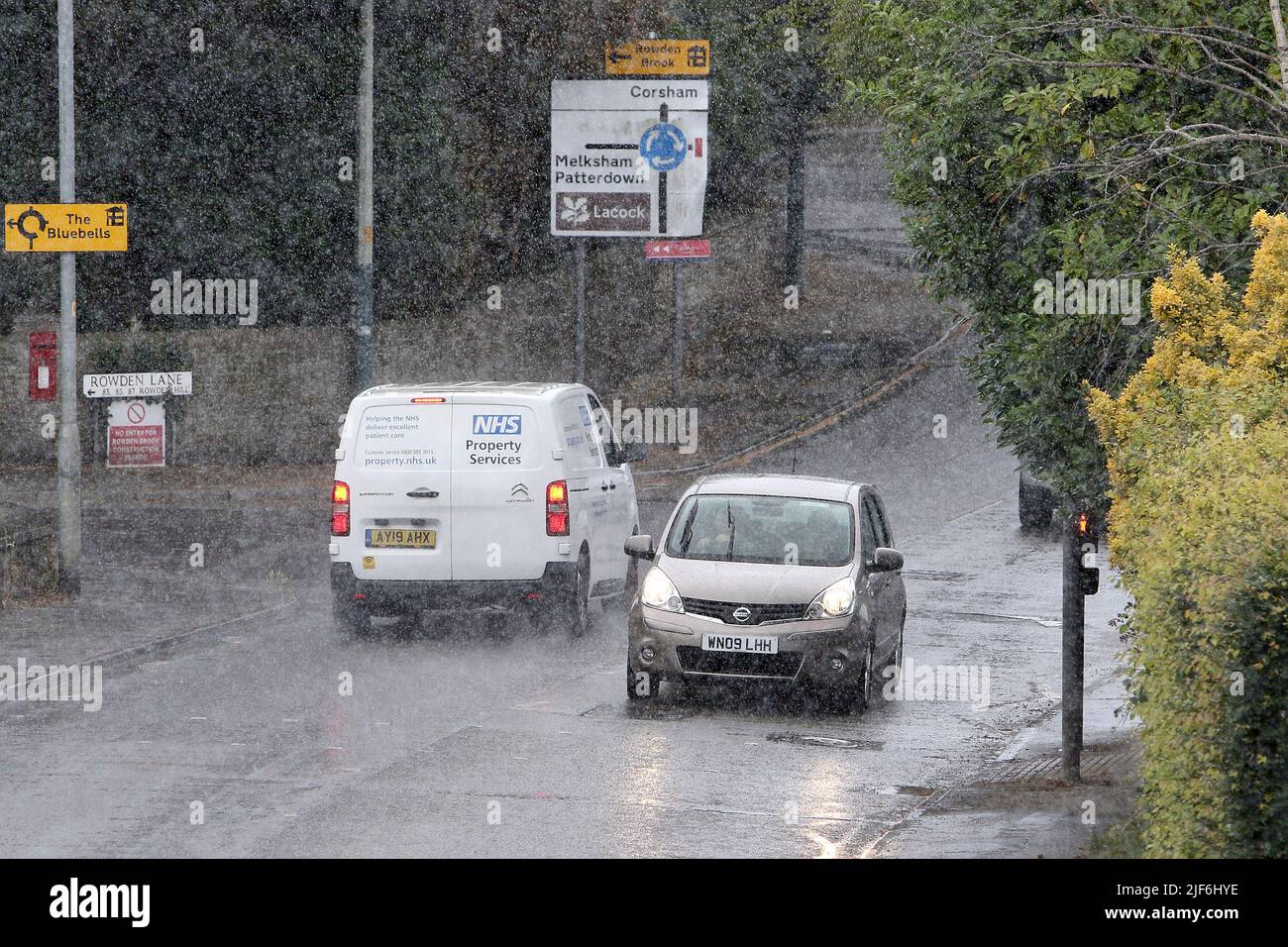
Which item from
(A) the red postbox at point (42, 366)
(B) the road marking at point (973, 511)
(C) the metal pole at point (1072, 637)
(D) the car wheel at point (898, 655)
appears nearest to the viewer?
(C) the metal pole at point (1072, 637)

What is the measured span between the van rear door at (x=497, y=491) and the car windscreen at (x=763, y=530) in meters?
2.18

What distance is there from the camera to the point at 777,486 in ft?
45.8

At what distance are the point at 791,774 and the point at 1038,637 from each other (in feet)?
21.9

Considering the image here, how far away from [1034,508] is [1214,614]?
18355mm

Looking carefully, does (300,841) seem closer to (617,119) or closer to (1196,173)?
(1196,173)

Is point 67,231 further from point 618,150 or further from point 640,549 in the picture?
point 618,150

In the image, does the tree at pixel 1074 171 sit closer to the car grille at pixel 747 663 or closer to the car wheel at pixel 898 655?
the car grille at pixel 747 663

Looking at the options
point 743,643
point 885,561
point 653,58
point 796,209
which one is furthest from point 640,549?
point 796,209

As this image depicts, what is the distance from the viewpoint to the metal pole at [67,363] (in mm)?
17234

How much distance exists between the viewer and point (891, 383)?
126ft

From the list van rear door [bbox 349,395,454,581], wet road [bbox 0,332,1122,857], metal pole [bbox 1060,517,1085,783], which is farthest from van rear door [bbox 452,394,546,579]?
metal pole [bbox 1060,517,1085,783]

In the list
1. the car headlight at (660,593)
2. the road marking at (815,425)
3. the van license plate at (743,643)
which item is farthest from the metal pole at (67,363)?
the road marking at (815,425)

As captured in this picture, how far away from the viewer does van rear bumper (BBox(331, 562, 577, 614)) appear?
51.0ft

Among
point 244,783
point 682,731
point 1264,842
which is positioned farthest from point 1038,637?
point 1264,842
